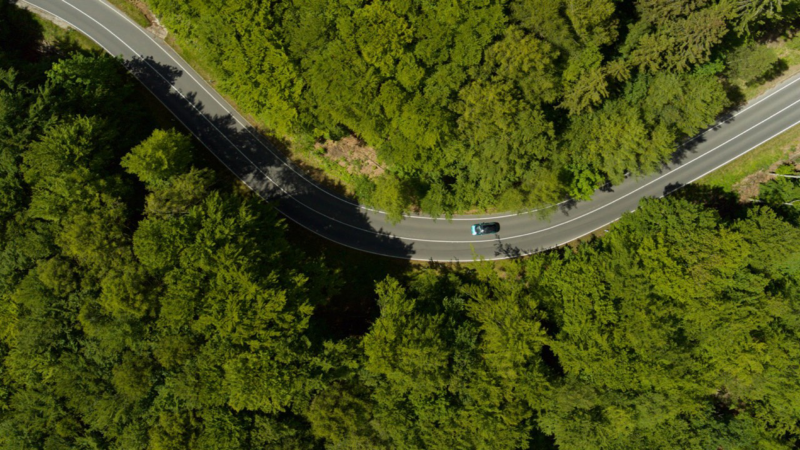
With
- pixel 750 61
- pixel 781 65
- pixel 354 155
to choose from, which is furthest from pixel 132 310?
pixel 781 65

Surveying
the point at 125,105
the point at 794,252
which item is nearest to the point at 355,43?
the point at 125,105

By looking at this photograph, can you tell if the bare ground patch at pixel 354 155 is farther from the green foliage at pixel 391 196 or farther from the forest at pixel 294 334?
the forest at pixel 294 334

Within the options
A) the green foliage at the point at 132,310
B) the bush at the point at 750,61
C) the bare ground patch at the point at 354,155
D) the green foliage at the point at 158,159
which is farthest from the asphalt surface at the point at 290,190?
the bush at the point at 750,61

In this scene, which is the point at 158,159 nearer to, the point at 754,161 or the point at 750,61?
the point at 750,61

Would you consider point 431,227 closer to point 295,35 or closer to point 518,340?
point 518,340

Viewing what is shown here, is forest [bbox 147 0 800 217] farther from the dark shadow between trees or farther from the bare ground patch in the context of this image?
the dark shadow between trees
